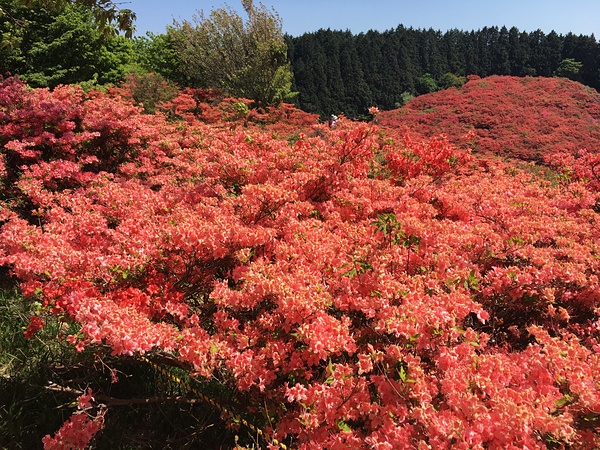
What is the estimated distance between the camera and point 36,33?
48.4 feet

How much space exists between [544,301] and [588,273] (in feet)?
1.87

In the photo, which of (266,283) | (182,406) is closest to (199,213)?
(266,283)

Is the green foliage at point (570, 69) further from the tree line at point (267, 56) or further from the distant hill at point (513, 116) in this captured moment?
the distant hill at point (513, 116)

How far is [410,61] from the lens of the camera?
41156 millimetres

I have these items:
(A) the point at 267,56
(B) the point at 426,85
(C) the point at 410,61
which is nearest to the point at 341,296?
(A) the point at 267,56

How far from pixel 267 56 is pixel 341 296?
17.1 m

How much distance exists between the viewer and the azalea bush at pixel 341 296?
1.79m

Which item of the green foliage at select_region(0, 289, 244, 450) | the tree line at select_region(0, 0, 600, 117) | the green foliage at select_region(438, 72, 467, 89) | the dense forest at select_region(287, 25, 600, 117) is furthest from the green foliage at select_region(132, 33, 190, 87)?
the green foliage at select_region(438, 72, 467, 89)

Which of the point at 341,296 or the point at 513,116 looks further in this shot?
the point at 513,116

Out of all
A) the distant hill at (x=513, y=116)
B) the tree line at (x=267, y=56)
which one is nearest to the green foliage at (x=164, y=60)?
the tree line at (x=267, y=56)

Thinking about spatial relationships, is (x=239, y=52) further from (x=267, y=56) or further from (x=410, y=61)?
(x=410, y=61)

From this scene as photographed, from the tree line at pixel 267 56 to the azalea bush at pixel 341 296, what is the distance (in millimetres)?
2852

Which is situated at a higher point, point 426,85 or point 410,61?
point 410,61

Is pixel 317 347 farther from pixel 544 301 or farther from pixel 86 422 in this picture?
pixel 544 301
